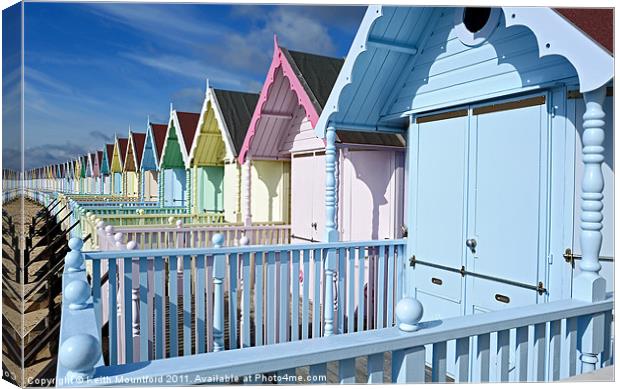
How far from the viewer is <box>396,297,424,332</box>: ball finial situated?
1650 mm

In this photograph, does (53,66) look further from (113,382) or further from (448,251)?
(448,251)

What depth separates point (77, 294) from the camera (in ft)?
5.91

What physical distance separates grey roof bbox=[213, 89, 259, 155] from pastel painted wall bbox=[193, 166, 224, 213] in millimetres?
1798

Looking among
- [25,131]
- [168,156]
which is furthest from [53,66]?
[168,156]

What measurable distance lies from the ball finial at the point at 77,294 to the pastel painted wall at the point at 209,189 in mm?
8255

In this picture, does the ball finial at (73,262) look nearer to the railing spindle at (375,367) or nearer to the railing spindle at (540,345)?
the railing spindle at (375,367)

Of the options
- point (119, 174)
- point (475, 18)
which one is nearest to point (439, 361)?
point (475, 18)

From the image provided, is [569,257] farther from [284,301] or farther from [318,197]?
[318,197]

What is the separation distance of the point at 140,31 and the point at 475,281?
300 centimetres

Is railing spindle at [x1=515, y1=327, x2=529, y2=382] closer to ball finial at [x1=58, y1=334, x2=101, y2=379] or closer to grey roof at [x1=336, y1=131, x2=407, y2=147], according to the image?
Result: ball finial at [x1=58, y1=334, x2=101, y2=379]

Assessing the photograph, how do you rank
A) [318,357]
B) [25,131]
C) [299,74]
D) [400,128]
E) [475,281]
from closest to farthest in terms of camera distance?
1. [318,357]
2. [25,131]
3. [475,281]
4. [400,128]
5. [299,74]

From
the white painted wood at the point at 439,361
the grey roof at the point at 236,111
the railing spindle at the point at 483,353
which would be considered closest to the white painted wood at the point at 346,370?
the white painted wood at the point at 439,361

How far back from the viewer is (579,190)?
9.48 ft

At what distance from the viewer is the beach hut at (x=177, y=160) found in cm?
1023
